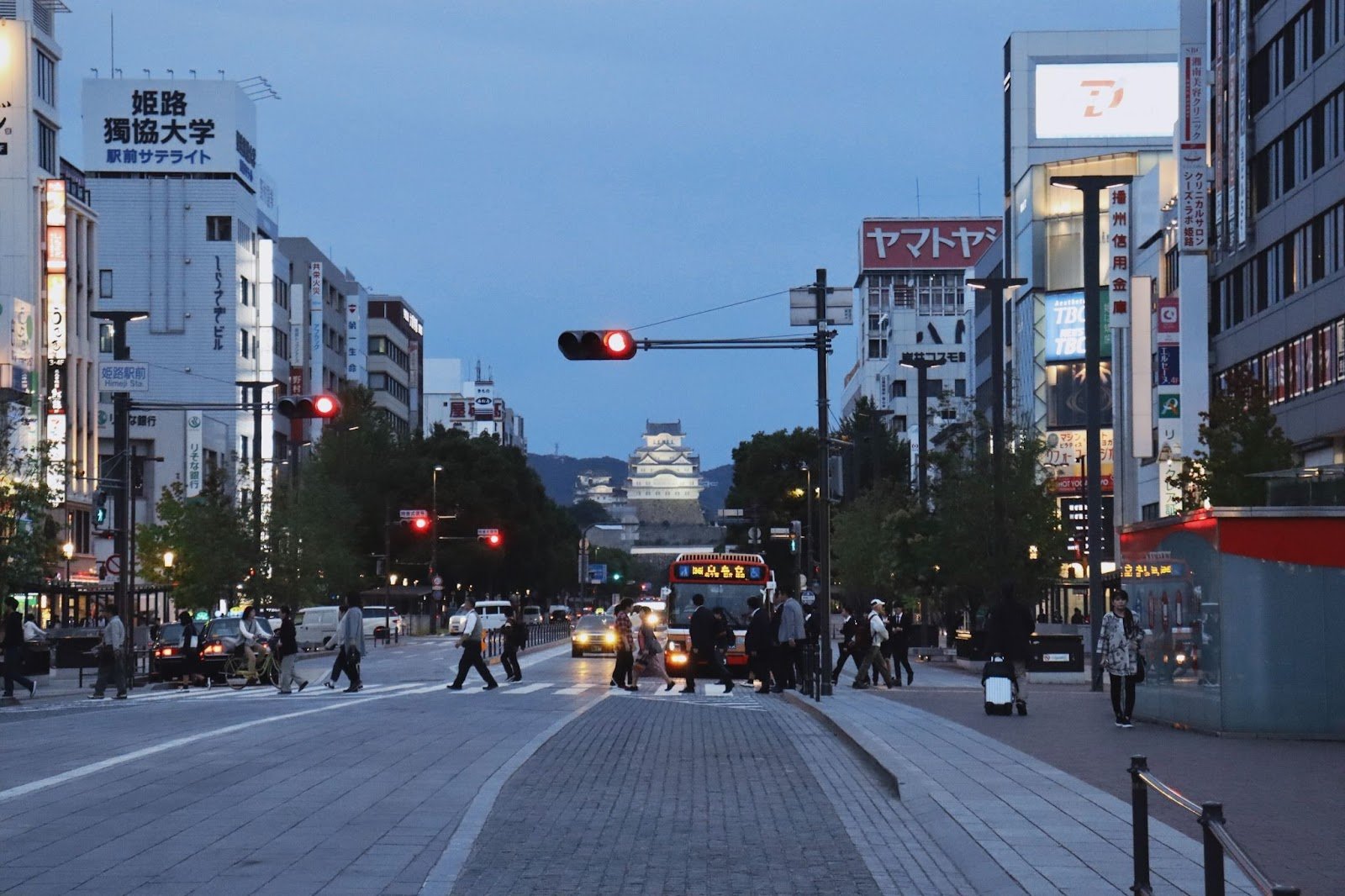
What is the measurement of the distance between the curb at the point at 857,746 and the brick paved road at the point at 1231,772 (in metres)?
1.56

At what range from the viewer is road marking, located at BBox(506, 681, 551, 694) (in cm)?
3492

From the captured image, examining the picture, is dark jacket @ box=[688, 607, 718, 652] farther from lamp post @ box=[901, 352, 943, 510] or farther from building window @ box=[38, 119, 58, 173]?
building window @ box=[38, 119, 58, 173]

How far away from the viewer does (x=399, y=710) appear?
27.7 m

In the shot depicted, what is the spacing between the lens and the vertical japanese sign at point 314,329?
113m

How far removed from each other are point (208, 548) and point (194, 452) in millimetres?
24797

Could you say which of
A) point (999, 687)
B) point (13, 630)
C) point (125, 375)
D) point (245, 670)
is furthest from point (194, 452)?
point (999, 687)

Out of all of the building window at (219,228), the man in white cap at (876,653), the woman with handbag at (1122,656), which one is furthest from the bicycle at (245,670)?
the building window at (219,228)

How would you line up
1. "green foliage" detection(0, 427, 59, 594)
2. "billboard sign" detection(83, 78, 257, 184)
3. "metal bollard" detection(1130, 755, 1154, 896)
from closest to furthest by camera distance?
"metal bollard" detection(1130, 755, 1154, 896) → "green foliage" detection(0, 427, 59, 594) → "billboard sign" detection(83, 78, 257, 184)

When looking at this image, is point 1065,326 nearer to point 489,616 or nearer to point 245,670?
point 489,616

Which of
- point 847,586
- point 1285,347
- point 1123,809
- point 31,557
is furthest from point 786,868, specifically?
point 847,586

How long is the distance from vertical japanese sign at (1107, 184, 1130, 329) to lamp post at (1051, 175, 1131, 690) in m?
31.7

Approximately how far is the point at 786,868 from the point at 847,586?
71.0 metres

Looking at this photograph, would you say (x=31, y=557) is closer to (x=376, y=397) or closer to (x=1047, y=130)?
(x=1047, y=130)

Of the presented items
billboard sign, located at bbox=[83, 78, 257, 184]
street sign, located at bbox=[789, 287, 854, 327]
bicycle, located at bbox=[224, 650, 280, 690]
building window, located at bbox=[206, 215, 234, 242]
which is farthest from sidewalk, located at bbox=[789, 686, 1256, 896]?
→ billboard sign, located at bbox=[83, 78, 257, 184]
